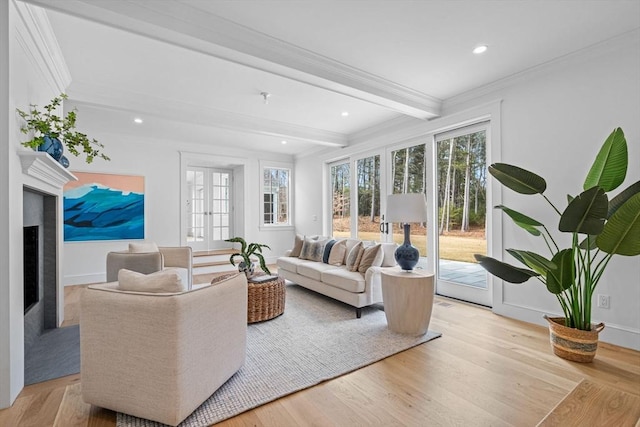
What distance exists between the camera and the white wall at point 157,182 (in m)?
4.97

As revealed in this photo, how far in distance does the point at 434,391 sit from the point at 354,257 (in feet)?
6.43

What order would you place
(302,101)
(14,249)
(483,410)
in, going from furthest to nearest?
(302,101)
(14,249)
(483,410)

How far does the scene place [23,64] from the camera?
2.21 metres

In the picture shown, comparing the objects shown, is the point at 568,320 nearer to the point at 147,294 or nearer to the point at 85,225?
the point at 147,294

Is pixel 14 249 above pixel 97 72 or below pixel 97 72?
below

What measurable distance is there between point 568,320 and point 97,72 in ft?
16.6

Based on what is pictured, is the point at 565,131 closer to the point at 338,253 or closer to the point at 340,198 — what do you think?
the point at 338,253

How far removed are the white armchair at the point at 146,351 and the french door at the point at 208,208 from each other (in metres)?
5.15

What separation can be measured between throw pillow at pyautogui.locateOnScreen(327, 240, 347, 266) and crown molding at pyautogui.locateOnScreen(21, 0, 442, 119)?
1.98 metres

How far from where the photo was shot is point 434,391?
2.00m

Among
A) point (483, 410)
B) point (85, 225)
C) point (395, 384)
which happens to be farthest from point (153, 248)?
point (483, 410)

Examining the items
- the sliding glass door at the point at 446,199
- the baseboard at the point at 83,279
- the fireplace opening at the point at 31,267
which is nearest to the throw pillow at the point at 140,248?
the fireplace opening at the point at 31,267

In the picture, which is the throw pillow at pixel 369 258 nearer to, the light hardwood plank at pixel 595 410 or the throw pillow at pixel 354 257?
the throw pillow at pixel 354 257

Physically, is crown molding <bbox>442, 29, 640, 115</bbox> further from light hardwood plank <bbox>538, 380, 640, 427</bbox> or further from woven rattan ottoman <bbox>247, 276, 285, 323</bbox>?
woven rattan ottoman <bbox>247, 276, 285, 323</bbox>
